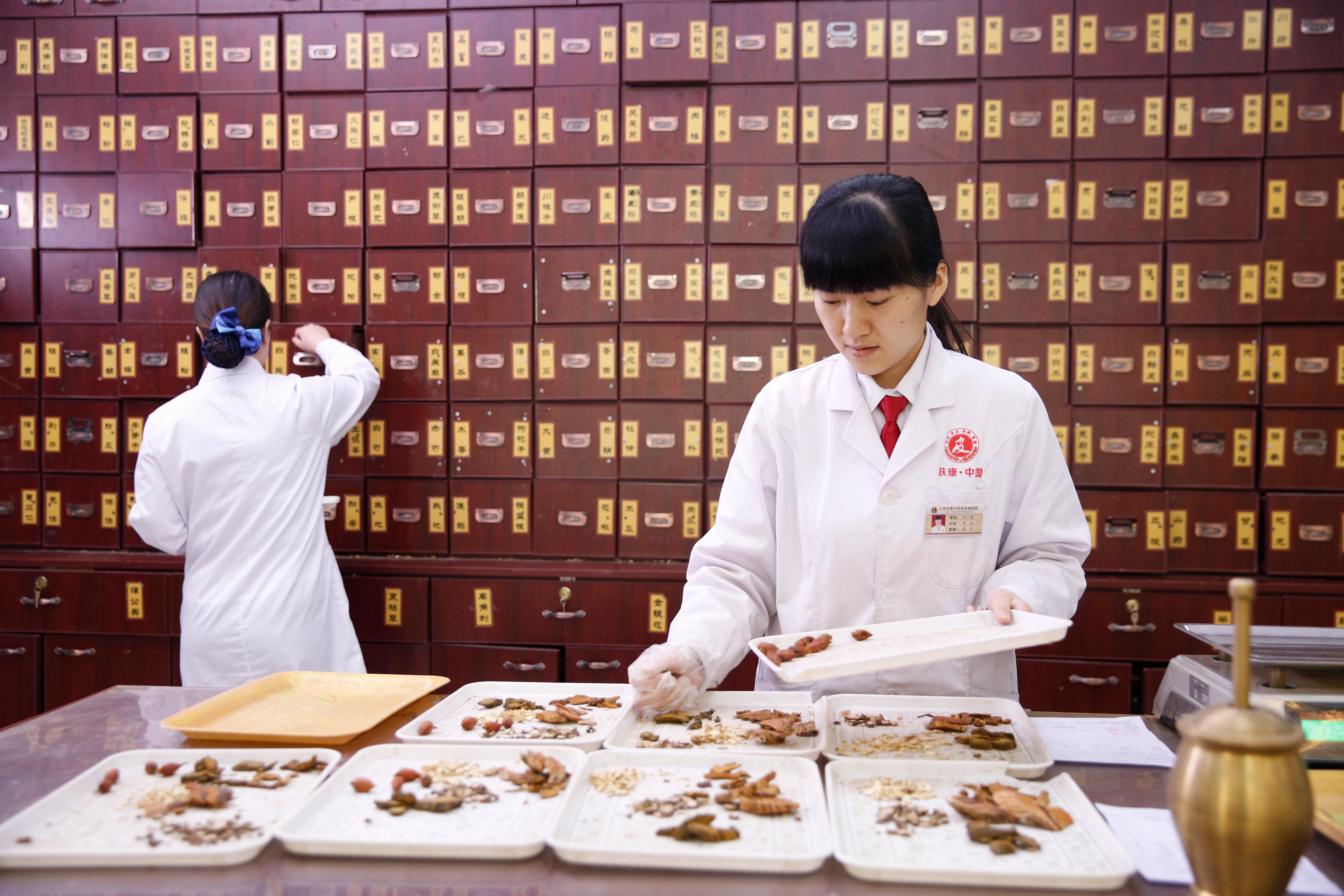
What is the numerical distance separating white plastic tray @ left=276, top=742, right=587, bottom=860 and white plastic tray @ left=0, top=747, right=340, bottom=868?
0.13ft

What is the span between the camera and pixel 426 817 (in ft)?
3.28

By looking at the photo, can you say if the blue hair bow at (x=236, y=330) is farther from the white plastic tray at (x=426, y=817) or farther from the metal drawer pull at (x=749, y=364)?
the white plastic tray at (x=426, y=817)

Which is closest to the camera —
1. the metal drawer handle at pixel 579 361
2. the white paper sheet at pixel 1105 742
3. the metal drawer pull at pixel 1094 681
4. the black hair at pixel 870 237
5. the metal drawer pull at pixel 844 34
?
the white paper sheet at pixel 1105 742

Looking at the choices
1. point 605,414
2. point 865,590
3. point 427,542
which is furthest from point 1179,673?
point 427,542

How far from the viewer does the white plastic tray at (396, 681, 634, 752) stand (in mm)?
1214

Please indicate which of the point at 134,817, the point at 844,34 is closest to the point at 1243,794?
the point at 134,817

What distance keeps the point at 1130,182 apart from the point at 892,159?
729 millimetres

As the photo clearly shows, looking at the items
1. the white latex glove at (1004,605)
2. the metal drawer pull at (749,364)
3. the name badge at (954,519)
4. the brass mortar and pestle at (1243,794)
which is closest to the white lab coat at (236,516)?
the metal drawer pull at (749,364)

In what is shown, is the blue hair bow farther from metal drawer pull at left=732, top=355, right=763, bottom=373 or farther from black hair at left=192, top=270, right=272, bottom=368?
metal drawer pull at left=732, top=355, right=763, bottom=373

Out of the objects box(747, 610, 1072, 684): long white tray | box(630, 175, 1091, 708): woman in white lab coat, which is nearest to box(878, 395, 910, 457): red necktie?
box(630, 175, 1091, 708): woman in white lab coat

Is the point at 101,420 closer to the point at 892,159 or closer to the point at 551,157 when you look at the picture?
the point at 551,157

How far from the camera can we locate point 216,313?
2.45 metres

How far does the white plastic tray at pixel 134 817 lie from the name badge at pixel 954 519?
3.19 ft

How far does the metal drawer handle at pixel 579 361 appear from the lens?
9.52 ft
